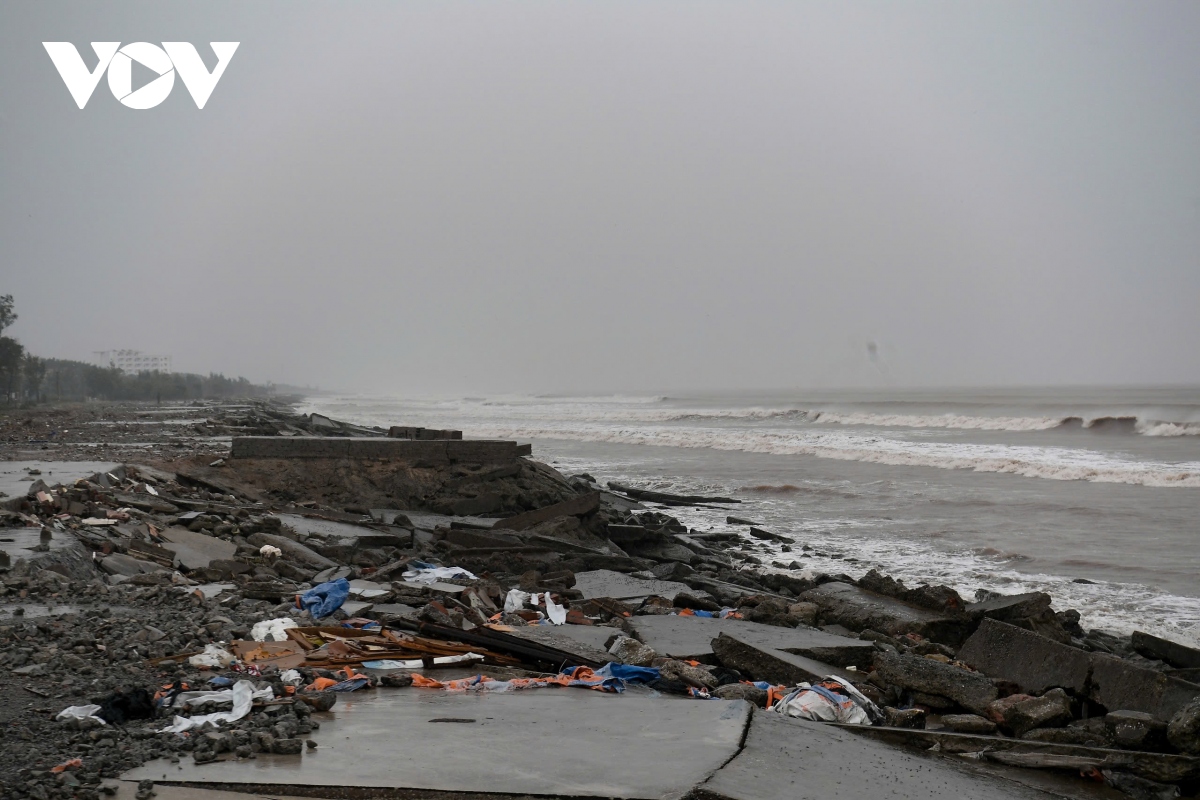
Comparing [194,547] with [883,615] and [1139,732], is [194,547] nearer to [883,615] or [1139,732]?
[883,615]

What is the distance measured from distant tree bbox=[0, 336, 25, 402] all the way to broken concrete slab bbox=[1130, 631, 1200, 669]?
53554 millimetres

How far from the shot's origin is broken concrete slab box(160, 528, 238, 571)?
8.30 meters

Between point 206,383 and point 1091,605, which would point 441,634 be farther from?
point 206,383

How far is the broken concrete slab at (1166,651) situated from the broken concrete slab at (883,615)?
1471 mm

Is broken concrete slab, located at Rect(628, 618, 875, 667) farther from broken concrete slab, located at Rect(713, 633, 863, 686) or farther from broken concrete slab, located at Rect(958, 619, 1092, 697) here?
broken concrete slab, located at Rect(958, 619, 1092, 697)

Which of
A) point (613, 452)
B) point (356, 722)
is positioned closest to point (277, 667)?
point (356, 722)

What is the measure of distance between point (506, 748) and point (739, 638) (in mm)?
2763

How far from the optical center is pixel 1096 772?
467 cm

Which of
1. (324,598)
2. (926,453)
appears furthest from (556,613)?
(926,453)

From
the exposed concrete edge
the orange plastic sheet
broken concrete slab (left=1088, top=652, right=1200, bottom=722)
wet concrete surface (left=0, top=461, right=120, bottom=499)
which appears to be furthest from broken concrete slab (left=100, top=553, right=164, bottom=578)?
broken concrete slab (left=1088, top=652, right=1200, bottom=722)

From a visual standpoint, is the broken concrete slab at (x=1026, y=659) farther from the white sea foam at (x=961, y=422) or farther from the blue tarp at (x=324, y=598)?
the white sea foam at (x=961, y=422)

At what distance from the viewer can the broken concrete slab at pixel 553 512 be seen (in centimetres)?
1247

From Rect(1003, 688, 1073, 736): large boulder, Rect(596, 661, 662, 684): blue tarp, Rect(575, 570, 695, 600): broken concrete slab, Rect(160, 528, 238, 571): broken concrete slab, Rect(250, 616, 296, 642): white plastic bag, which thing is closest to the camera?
Rect(1003, 688, 1073, 736): large boulder

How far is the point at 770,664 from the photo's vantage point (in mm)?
5766
